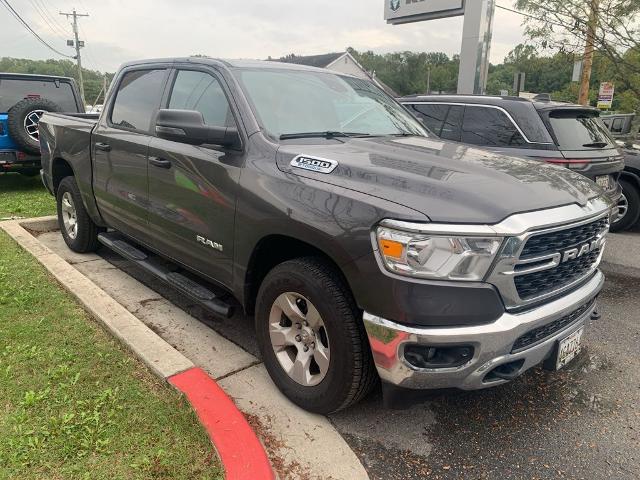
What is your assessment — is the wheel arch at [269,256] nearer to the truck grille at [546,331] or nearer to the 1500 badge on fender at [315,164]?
the 1500 badge on fender at [315,164]

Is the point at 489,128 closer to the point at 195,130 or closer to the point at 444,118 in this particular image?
the point at 444,118

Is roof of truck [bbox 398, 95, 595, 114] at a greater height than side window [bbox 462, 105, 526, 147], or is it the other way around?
roof of truck [bbox 398, 95, 595, 114]

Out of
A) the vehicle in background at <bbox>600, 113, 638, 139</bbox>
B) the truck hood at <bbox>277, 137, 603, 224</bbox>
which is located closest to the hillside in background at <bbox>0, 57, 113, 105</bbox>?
the vehicle in background at <bbox>600, 113, 638, 139</bbox>

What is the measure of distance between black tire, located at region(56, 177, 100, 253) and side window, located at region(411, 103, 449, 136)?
3.97 meters

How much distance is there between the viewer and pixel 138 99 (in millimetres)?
4137

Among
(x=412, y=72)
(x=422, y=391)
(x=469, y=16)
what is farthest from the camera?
(x=412, y=72)

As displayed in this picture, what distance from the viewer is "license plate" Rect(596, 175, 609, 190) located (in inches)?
222

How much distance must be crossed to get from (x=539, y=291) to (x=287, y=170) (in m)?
1.36

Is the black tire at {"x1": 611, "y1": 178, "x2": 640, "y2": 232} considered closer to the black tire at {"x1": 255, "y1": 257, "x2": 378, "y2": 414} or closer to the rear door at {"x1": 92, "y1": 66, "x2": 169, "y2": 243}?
the black tire at {"x1": 255, "y1": 257, "x2": 378, "y2": 414}

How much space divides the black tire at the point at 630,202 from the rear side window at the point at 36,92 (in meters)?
8.88

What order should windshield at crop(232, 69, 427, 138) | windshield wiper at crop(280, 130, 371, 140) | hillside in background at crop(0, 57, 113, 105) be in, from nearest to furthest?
windshield wiper at crop(280, 130, 371, 140) < windshield at crop(232, 69, 427, 138) < hillside in background at crop(0, 57, 113, 105)

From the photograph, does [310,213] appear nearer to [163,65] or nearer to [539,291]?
[539,291]

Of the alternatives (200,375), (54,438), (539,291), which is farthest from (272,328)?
(539,291)

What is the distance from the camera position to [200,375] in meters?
2.86
